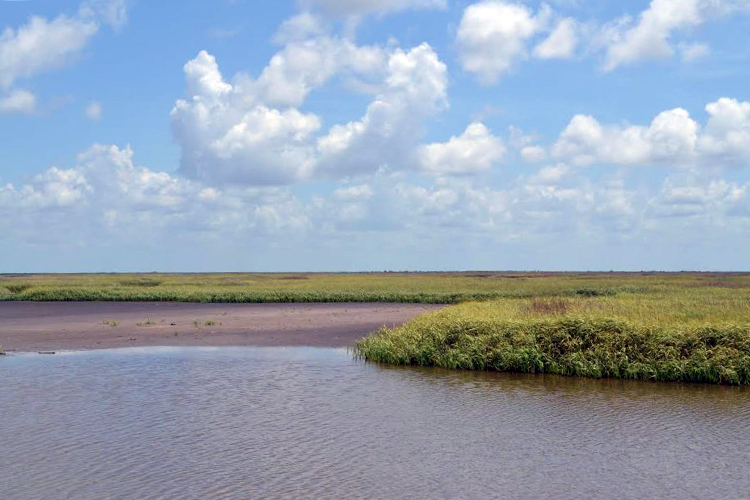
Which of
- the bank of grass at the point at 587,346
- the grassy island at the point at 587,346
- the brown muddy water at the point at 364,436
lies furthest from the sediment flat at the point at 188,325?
the brown muddy water at the point at 364,436

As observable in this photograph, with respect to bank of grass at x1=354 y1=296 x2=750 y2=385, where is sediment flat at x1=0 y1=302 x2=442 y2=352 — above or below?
below

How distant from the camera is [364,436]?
51.5ft

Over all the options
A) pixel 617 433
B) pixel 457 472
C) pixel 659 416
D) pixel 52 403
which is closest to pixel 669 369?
pixel 659 416

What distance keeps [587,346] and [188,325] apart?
27220mm

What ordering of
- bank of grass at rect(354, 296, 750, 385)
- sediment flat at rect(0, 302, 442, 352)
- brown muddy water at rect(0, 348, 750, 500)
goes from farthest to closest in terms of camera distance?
sediment flat at rect(0, 302, 442, 352)
bank of grass at rect(354, 296, 750, 385)
brown muddy water at rect(0, 348, 750, 500)

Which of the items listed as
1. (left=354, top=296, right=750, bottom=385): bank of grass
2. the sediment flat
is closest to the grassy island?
(left=354, top=296, right=750, bottom=385): bank of grass

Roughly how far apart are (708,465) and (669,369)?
29.8 feet

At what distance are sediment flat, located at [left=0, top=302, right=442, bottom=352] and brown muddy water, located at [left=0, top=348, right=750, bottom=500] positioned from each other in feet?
34.9

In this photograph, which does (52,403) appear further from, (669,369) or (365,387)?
(669,369)

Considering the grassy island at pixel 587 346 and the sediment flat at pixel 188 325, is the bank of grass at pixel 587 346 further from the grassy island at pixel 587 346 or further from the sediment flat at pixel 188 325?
the sediment flat at pixel 188 325

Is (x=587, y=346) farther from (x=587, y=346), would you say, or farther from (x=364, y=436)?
(x=364, y=436)

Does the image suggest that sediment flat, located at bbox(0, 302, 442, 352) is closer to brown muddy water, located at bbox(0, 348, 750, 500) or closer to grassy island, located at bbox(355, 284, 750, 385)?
grassy island, located at bbox(355, 284, 750, 385)

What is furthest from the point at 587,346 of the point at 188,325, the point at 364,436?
the point at 188,325

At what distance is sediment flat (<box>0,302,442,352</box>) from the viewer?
34.8 meters
